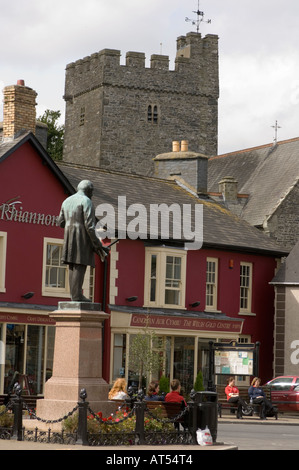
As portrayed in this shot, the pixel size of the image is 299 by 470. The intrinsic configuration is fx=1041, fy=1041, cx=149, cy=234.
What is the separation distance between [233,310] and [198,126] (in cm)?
3207

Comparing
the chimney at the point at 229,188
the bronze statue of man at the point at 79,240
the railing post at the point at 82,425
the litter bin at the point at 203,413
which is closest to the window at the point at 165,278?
the chimney at the point at 229,188

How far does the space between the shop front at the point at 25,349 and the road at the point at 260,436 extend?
20.7 feet

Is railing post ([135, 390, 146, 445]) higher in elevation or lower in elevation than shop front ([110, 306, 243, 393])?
lower

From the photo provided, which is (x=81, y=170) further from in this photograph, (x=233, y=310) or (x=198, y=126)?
(x=198, y=126)

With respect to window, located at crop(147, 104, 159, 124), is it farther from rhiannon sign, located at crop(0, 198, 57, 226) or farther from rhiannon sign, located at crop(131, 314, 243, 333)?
rhiannon sign, located at crop(0, 198, 57, 226)

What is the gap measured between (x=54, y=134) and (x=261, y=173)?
22194mm

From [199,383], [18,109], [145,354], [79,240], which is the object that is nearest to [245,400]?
[199,383]

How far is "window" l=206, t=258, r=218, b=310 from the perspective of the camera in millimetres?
38562

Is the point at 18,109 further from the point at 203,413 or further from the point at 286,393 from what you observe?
the point at 203,413

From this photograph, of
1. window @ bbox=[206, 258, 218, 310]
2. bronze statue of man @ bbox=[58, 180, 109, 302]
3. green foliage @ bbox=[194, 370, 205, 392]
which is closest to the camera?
bronze statue of man @ bbox=[58, 180, 109, 302]

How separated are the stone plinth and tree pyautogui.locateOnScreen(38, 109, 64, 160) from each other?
5294 centimetres

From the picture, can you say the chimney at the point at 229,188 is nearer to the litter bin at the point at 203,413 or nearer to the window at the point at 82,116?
the window at the point at 82,116

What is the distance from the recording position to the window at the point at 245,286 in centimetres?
3988

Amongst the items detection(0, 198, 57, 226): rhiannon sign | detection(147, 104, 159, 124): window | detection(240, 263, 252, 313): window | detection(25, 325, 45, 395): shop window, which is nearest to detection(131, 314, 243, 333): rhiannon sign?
detection(240, 263, 252, 313): window
